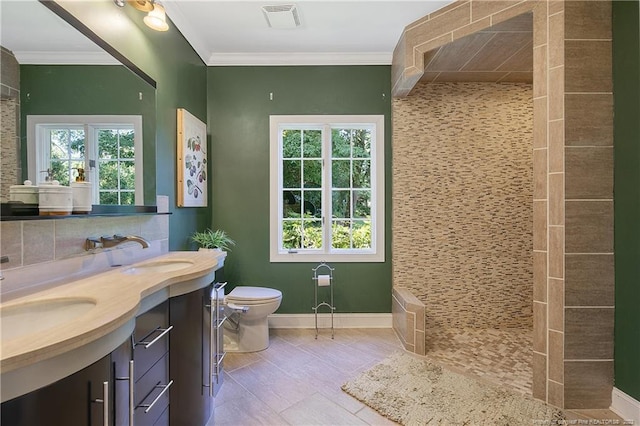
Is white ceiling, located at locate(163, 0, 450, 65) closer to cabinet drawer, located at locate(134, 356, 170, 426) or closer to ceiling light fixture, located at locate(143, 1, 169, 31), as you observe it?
ceiling light fixture, located at locate(143, 1, 169, 31)

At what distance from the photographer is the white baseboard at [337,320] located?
3.00 m

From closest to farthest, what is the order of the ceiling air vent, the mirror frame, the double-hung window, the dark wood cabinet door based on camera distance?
the mirror frame < the dark wood cabinet door < the ceiling air vent < the double-hung window

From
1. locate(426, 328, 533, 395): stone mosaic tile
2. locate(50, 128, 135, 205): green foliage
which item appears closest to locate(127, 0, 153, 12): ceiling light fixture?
locate(50, 128, 135, 205): green foliage

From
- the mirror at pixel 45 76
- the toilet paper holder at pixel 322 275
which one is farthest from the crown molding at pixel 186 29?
the toilet paper holder at pixel 322 275

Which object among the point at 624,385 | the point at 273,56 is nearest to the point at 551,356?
the point at 624,385

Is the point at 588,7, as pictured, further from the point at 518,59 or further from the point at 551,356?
the point at 551,356

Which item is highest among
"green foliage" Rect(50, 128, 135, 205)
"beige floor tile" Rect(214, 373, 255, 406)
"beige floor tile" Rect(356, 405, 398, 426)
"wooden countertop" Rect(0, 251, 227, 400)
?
"green foliage" Rect(50, 128, 135, 205)

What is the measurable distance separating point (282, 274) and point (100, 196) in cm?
184

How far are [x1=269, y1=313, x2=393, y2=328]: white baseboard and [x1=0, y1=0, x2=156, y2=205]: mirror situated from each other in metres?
2.24

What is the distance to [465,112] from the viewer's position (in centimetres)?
295

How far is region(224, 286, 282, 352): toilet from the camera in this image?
2428 mm

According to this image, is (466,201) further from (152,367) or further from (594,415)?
(152,367)

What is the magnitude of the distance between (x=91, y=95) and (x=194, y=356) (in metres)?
1.42

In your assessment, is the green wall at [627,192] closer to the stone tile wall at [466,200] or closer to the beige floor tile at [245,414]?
the stone tile wall at [466,200]
